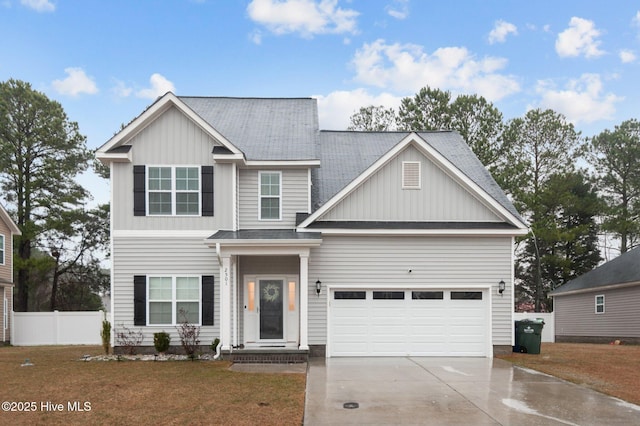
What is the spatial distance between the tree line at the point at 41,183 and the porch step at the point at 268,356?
2013 centimetres

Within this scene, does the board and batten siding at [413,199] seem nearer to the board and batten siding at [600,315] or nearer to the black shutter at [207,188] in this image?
the black shutter at [207,188]

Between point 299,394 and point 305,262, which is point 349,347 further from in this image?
point 299,394

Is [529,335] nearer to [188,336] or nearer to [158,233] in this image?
[188,336]

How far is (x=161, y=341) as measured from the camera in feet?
50.2

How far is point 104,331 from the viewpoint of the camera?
51.9 feet

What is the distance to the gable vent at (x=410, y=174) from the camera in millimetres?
16438

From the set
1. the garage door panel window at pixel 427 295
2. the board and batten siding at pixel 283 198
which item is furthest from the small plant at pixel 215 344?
the garage door panel window at pixel 427 295

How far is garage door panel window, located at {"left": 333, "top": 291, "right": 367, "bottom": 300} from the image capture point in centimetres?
1625

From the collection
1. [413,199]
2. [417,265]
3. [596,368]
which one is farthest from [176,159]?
→ [596,368]

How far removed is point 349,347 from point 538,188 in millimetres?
25524

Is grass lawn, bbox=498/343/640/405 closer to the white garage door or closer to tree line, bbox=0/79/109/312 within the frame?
the white garage door

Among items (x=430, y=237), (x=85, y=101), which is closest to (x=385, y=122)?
(x=85, y=101)

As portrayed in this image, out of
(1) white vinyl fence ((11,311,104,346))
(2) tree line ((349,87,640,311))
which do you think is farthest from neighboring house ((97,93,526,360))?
(2) tree line ((349,87,640,311))

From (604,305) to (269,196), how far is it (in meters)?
18.4
